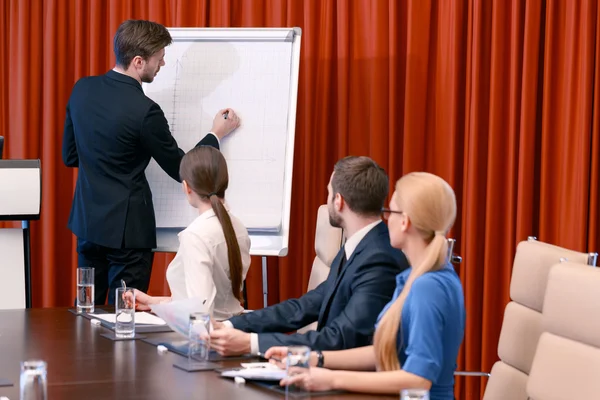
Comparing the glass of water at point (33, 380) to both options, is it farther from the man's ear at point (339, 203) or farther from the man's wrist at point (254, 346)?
the man's ear at point (339, 203)

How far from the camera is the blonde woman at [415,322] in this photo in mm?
2045

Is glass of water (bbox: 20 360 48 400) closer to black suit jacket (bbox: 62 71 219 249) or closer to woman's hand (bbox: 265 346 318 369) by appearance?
woman's hand (bbox: 265 346 318 369)

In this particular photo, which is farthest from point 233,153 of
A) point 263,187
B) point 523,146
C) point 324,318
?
point 324,318

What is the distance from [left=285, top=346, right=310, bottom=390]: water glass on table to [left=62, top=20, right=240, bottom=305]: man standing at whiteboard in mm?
2143

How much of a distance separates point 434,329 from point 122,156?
2.24 m

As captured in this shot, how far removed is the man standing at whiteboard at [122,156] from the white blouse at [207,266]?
36.8 inches

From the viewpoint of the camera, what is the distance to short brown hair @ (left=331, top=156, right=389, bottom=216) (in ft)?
8.57

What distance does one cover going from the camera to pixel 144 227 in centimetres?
402

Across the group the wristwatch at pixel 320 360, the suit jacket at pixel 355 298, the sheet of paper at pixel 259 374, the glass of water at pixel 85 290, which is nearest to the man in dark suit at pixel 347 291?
the suit jacket at pixel 355 298

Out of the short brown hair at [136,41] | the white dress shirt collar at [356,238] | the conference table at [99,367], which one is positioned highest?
the short brown hair at [136,41]

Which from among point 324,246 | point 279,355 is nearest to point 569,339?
point 279,355

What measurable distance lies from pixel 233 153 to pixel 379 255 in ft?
6.37

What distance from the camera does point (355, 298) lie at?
2.45 meters

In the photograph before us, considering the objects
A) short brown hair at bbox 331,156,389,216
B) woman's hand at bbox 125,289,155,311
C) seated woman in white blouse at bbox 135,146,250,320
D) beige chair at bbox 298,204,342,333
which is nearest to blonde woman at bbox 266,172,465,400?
short brown hair at bbox 331,156,389,216
